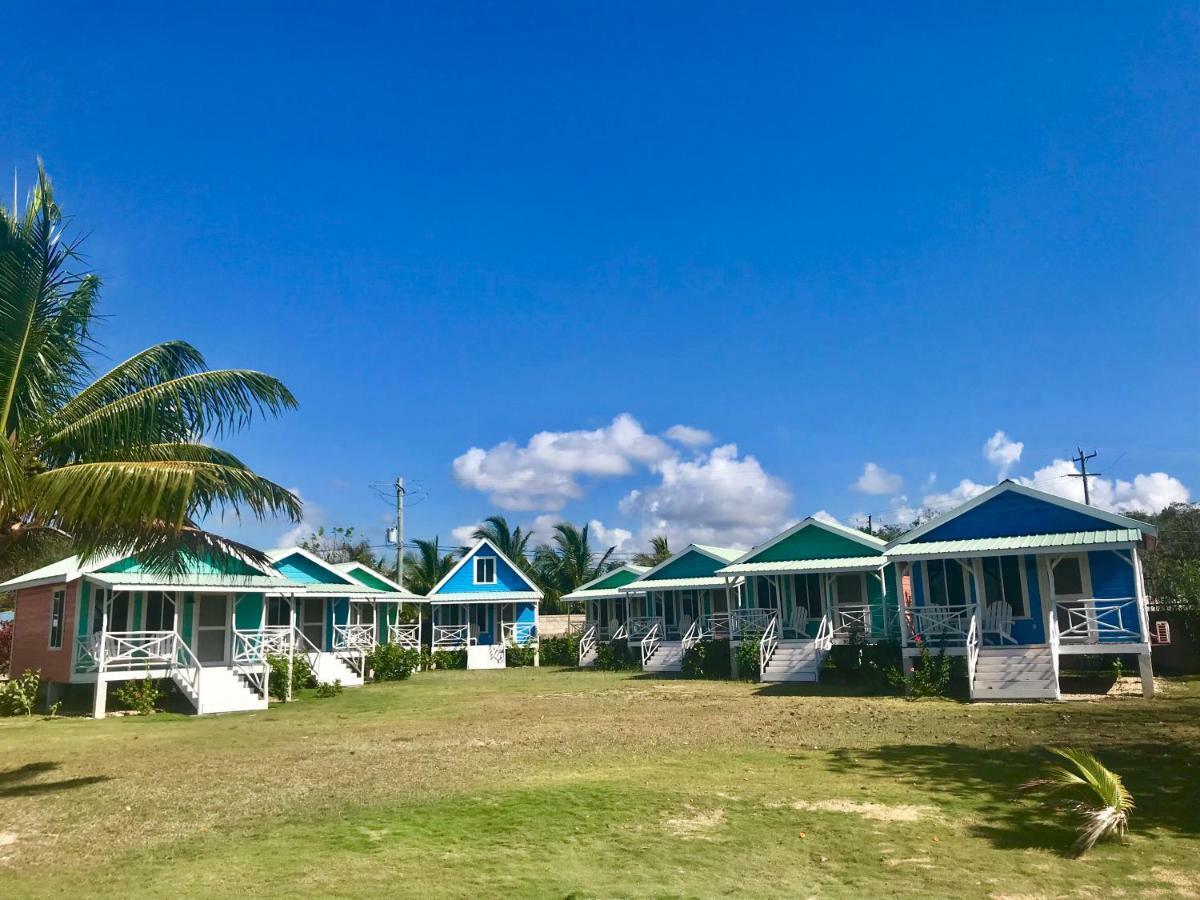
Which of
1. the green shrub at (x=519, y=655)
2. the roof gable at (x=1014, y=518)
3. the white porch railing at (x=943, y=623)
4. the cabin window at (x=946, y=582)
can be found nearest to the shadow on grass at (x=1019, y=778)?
the white porch railing at (x=943, y=623)

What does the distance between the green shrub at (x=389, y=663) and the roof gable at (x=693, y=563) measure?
9.74m

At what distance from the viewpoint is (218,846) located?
330 inches

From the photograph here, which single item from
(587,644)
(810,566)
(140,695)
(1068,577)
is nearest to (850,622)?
(810,566)

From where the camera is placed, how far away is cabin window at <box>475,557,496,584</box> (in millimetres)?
40219

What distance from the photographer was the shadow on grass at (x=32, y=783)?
11484mm

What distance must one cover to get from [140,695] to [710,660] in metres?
16.3

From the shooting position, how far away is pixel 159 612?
23031 mm

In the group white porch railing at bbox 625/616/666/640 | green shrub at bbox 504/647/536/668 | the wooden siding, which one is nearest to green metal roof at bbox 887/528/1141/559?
white porch railing at bbox 625/616/666/640

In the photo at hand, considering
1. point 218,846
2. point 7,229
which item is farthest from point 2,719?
point 218,846

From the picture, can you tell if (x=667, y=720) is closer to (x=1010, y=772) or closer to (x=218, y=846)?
(x=1010, y=772)

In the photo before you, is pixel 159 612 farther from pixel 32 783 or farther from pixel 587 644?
pixel 587 644

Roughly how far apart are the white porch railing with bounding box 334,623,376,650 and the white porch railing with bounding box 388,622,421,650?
3.28m

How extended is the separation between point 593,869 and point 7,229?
1006 cm

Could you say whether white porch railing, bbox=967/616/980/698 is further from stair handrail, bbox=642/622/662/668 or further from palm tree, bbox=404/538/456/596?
palm tree, bbox=404/538/456/596
